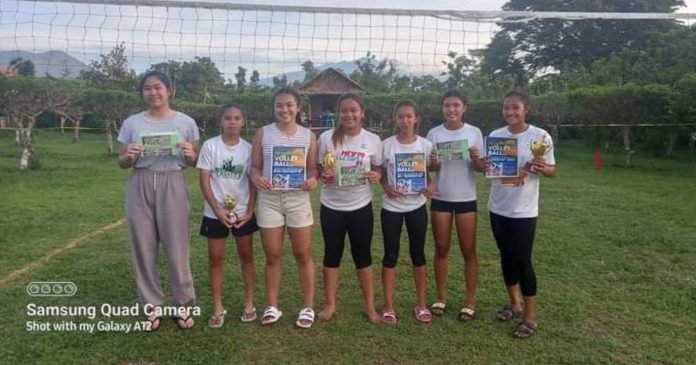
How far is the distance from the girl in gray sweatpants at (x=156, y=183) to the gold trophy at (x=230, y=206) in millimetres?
341

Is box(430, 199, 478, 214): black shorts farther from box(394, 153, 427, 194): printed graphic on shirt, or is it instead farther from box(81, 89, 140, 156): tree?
box(81, 89, 140, 156): tree

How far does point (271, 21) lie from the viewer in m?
5.21

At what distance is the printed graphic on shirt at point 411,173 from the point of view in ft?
12.2

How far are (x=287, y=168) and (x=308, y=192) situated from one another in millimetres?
258

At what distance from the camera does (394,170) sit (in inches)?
148

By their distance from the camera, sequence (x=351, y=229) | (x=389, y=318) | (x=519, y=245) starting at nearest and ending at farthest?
(x=519, y=245)
(x=351, y=229)
(x=389, y=318)

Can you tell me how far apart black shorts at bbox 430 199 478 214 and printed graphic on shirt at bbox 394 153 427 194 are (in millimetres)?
178

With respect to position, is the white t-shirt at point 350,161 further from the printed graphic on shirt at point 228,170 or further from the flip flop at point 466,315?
the flip flop at point 466,315

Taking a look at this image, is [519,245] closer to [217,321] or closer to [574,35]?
[217,321]

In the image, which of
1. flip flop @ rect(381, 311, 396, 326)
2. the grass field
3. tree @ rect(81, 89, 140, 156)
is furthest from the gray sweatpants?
tree @ rect(81, 89, 140, 156)

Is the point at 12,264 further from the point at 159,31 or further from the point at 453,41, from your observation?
the point at 453,41

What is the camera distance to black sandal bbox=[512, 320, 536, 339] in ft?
11.9

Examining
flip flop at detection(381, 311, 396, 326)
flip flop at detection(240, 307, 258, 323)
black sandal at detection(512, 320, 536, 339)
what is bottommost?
flip flop at detection(240, 307, 258, 323)

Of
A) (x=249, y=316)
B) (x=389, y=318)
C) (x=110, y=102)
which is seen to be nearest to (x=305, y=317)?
(x=249, y=316)
